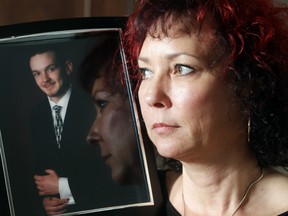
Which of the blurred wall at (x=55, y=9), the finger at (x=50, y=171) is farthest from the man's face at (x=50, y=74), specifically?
the blurred wall at (x=55, y=9)

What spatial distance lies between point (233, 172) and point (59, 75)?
0.40m

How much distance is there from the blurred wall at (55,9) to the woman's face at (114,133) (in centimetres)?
32

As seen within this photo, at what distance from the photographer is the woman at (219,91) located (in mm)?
816

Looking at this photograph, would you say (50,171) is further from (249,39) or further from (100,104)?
(249,39)

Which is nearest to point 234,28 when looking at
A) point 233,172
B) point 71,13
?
point 233,172

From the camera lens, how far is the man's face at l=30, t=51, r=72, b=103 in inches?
33.1

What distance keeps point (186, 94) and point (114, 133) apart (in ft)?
0.64

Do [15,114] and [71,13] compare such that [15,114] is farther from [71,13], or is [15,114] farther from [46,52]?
[71,13]

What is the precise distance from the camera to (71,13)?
3.89ft

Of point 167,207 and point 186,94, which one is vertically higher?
point 186,94

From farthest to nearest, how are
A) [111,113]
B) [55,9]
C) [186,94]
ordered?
[55,9], [111,113], [186,94]

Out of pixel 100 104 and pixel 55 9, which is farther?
pixel 55 9

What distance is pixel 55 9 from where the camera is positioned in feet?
3.78

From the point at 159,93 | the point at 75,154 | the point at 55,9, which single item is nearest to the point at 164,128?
the point at 159,93
